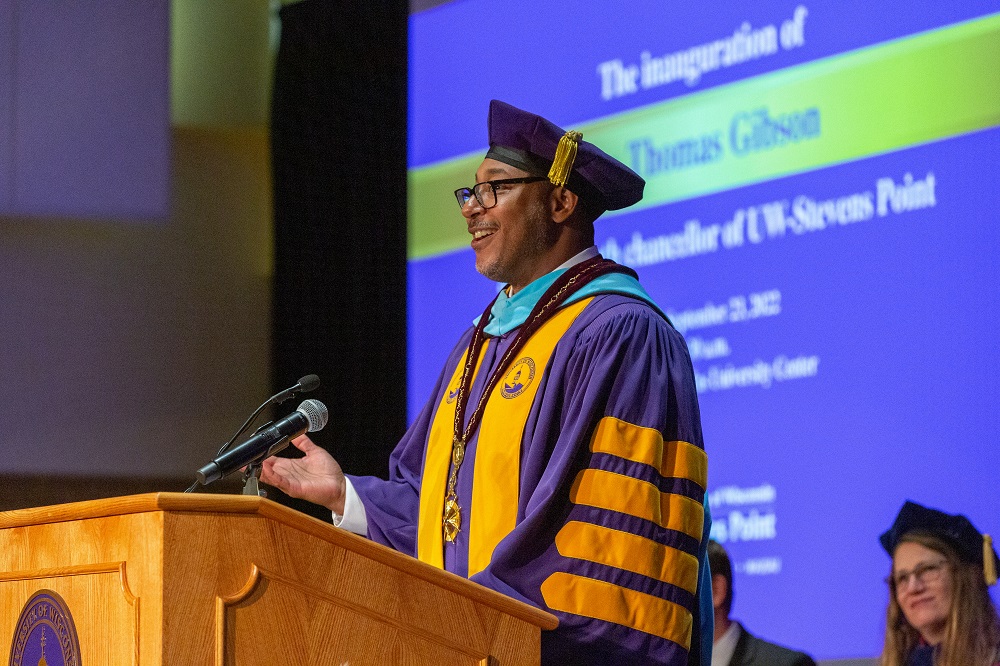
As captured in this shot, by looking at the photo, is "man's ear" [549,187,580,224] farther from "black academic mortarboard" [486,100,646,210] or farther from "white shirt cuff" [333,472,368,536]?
"white shirt cuff" [333,472,368,536]

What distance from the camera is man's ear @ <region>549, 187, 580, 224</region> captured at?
338 centimetres

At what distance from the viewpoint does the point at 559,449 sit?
2.81m

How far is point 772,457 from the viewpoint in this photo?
4238 millimetres

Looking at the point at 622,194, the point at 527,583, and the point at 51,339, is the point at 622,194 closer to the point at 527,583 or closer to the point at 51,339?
the point at 527,583

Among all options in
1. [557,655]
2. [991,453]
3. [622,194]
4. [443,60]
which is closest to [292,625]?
[557,655]

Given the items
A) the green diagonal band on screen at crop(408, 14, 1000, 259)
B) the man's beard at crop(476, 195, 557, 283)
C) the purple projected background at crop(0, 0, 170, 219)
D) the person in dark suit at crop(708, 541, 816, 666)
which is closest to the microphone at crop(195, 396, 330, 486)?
the man's beard at crop(476, 195, 557, 283)

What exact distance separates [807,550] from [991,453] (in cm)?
66

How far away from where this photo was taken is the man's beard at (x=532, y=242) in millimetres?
3363

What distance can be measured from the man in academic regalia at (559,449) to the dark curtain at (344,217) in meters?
2.37

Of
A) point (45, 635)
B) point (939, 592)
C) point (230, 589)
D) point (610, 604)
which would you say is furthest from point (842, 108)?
point (45, 635)

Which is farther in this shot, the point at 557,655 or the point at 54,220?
the point at 54,220

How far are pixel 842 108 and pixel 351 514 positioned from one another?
6.81 feet

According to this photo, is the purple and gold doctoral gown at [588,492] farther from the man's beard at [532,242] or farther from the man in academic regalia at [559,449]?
the man's beard at [532,242]

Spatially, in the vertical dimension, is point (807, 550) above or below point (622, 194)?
below
